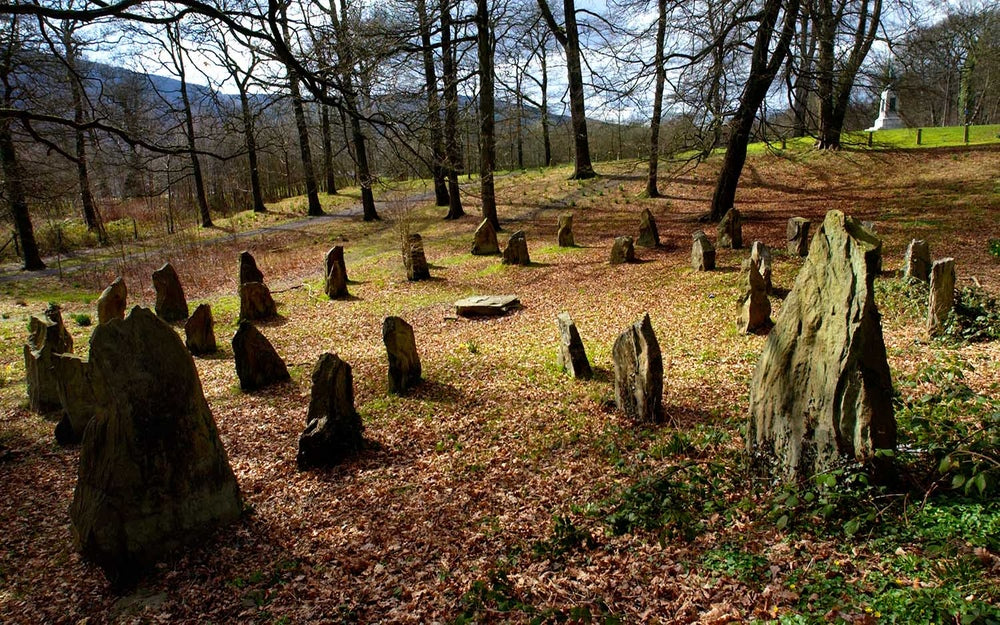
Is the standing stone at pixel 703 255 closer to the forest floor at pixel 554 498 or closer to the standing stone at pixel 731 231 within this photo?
the forest floor at pixel 554 498

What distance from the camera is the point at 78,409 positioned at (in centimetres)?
682

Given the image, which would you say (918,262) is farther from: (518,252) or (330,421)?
(330,421)

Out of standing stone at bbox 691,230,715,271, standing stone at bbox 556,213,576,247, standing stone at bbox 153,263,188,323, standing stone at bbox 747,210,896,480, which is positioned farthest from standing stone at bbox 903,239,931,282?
standing stone at bbox 153,263,188,323

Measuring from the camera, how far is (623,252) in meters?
13.7

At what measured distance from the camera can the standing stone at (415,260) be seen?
47.8 feet

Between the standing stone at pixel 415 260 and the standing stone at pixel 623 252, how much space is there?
5.04 metres

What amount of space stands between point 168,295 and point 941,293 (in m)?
14.4

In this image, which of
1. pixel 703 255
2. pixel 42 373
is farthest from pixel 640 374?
pixel 42 373

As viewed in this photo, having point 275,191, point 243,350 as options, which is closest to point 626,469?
point 243,350

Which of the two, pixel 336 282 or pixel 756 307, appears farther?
pixel 336 282

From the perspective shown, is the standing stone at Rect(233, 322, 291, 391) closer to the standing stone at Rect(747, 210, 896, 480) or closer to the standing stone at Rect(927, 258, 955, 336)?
the standing stone at Rect(747, 210, 896, 480)

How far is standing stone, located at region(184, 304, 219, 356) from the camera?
10.1 m

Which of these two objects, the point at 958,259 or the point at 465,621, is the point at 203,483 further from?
the point at 958,259

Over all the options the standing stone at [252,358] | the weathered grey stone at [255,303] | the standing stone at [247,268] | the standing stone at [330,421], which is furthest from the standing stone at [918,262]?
the standing stone at [247,268]
